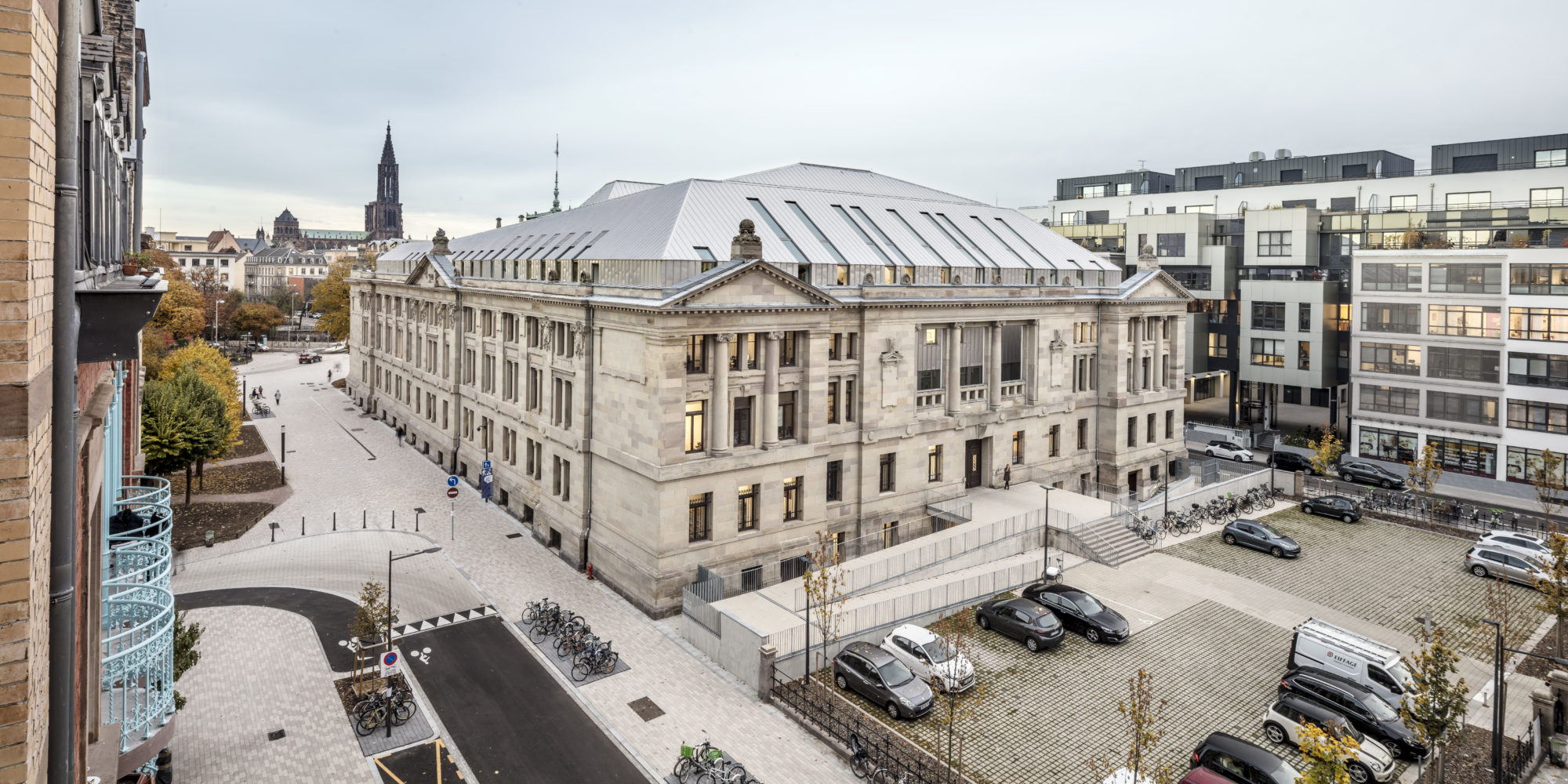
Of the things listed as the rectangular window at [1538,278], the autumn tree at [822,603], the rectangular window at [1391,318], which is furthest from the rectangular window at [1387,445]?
the autumn tree at [822,603]

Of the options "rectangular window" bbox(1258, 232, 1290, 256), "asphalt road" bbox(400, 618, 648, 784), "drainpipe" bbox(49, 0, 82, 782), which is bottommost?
"asphalt road" bbox(400, 618, 648, 784)

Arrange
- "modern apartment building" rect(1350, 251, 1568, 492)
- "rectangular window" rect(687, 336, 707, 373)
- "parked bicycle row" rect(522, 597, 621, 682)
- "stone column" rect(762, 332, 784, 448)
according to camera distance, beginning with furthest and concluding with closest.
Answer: "modern apartment building" rect(1350, 251, 1568, 492)
"stone column" rect(762, 332, 784, 448)
"rectangular window" rect(687, 336, 707, 373)
"parked bicycle row" rect(522, 597, 621, 682)

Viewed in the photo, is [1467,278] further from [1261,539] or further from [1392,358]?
[1261,539]

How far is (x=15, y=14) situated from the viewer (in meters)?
6.14

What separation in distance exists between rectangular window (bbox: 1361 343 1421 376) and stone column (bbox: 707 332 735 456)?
5740 centimetres

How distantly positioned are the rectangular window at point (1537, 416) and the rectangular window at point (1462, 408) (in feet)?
3.50

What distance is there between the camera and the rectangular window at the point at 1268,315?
7569 cm

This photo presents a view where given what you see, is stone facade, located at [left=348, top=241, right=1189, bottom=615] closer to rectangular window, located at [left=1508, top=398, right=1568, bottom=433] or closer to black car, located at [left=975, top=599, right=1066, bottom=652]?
black car, located at [left=975, top=599, right=1066, bottom=652]

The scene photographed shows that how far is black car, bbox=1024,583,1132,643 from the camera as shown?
33969 millimetres

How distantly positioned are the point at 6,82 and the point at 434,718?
26657mm

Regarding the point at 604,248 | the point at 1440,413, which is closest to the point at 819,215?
the point at 604,248

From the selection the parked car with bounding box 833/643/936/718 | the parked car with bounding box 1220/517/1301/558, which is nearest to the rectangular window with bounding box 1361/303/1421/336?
the parked car with bounding box 1220/517/1301/558

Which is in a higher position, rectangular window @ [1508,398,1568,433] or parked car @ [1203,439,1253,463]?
rectangular window @ [1508,398,1568,433]

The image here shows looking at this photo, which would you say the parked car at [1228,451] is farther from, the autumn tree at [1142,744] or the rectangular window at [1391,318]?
the autumn tree at [1142,744]
